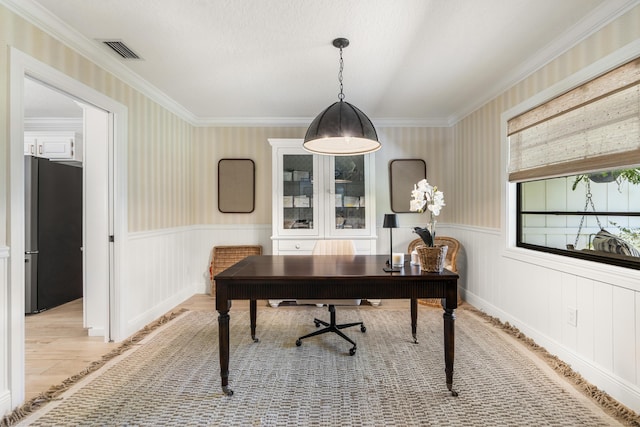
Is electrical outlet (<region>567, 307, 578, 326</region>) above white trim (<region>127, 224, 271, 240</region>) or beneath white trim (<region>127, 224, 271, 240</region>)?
beneath

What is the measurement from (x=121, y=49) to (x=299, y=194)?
2.24 m

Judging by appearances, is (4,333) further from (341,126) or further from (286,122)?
(286,122)

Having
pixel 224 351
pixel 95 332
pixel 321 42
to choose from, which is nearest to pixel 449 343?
pixel 224 351

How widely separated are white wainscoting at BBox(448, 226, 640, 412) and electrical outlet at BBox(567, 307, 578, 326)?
0.05 ft

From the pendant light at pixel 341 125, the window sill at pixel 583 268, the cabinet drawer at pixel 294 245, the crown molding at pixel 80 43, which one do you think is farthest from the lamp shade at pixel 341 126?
the cabinet drawer at pixel 294 245

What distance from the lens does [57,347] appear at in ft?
8.80

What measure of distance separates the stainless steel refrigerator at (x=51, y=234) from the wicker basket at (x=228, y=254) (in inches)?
64.6

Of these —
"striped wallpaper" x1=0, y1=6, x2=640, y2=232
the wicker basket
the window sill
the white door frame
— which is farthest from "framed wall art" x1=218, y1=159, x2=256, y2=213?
the window sill

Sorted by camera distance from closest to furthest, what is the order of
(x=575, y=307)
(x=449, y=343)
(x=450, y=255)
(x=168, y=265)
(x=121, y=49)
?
(x=449, y=343)
(x=575, y=307)
(x=121, y=49)
(x=168, y=265)
(x=450, y=255)

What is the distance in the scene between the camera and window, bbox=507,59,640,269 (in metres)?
1.88

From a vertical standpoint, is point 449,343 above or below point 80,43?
below

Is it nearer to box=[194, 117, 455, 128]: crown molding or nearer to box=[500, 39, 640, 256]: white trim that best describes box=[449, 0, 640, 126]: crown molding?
box=[500, 39, 640, 256]: white trim

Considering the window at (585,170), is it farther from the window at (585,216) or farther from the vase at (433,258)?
the vase at (433,258)

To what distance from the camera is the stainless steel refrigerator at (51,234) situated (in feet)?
11.6
